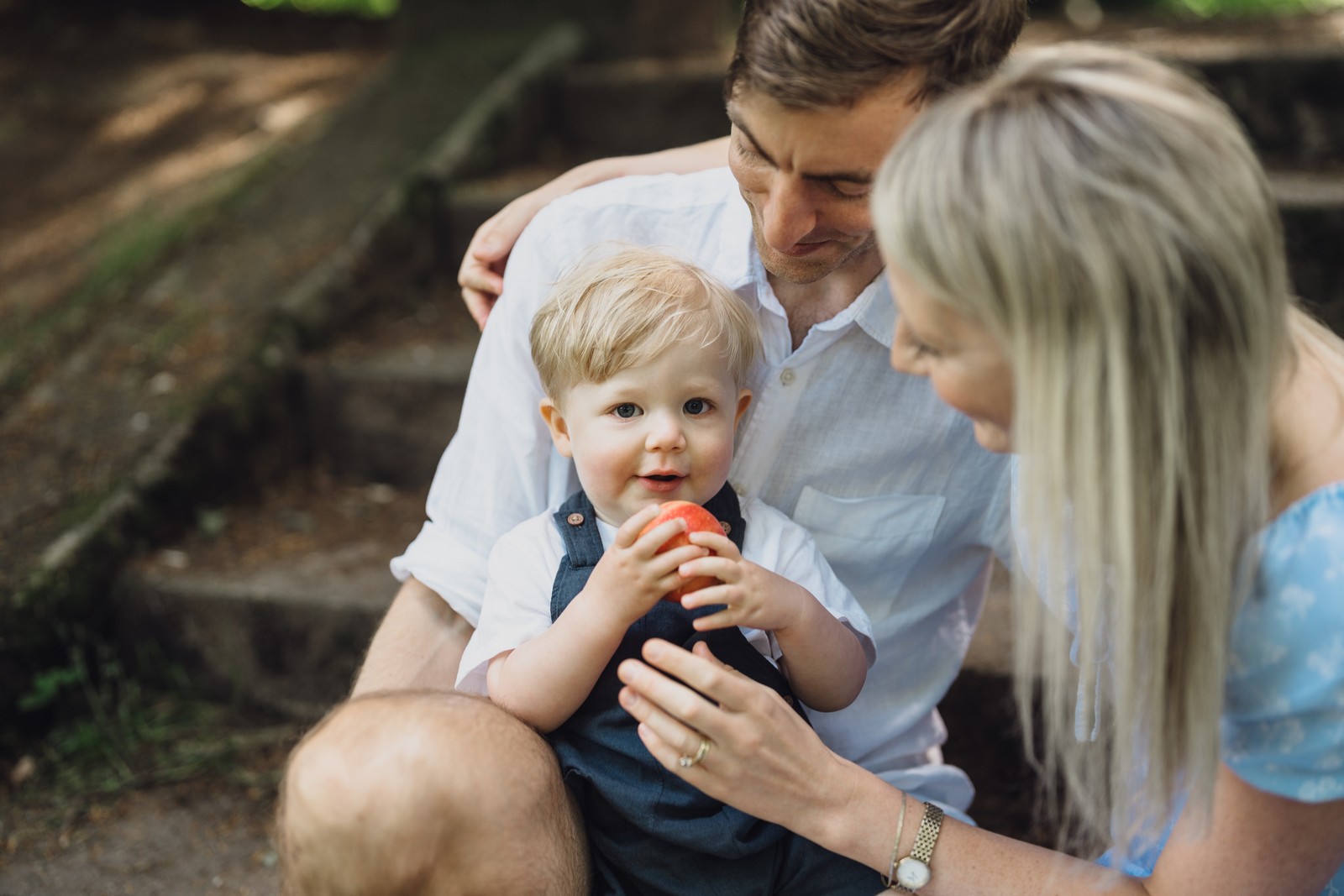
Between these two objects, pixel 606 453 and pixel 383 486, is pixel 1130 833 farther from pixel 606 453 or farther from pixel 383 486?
pixel 383 486

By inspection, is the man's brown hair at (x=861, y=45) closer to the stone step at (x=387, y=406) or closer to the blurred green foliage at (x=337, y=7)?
the stone step at (x=387, y=406)

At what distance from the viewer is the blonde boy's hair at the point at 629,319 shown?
161 centimetres

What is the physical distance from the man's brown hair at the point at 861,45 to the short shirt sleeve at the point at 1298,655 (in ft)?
2.25

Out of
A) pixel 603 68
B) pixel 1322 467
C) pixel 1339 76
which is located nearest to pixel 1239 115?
pixel 1339 76

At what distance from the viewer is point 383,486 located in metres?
3.13

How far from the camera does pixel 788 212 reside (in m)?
1.55

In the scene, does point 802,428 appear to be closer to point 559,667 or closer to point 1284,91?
point 559,667

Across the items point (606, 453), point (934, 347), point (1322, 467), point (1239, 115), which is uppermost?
point (934, 347)

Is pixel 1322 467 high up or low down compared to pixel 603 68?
up

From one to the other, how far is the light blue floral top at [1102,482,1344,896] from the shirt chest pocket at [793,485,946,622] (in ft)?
2.15

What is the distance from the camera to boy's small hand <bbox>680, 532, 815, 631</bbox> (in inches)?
56.2

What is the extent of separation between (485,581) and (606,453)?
33cm

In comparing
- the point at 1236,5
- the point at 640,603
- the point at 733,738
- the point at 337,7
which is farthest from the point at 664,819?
the point at 1236,5

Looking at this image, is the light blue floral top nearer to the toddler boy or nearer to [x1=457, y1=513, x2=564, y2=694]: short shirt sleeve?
the toddler boy
